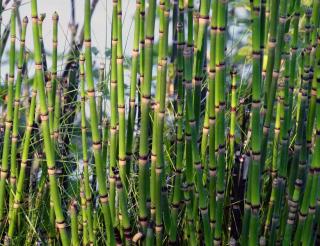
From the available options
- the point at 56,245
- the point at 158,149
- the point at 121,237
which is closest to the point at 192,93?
the point at 158,149

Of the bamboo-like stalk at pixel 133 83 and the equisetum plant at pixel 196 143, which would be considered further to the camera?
the bamboo-like stalk at pixel 133 83

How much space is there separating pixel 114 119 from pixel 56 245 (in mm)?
475

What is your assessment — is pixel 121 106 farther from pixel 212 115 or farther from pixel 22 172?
pixel 22 172

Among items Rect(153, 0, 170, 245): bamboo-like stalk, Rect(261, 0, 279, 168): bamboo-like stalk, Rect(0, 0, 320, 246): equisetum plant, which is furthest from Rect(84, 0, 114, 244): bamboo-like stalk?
Rect(261, 0, 279, 168): bamboo-like stalk

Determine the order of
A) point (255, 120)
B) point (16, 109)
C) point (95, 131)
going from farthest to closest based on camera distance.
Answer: point (16, 109), point (95, 131), point (255, 120)

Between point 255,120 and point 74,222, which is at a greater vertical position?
point 255,120

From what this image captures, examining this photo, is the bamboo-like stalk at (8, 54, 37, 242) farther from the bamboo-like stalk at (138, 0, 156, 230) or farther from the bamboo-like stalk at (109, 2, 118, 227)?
the bamboo-like stalk at (138, 0, 156, 230)

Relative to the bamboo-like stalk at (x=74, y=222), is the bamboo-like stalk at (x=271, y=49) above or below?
above

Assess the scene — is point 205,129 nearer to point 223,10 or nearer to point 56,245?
point 223,10

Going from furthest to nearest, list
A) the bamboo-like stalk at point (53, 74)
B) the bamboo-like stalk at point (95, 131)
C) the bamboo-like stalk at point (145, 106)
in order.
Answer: the bamboo-like stalk at point (53, 74), the bamboo-like stalk at point (95, 131), the bamboo-like stalk at point (145, 106)

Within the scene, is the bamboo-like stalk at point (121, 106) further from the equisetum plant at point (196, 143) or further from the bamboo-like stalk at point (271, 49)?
the bamboo-like stalk at point (271, 49)

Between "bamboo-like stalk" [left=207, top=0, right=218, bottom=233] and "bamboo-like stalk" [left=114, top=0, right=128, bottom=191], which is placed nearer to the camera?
"bamboo-like stalk" [left=207, top=0, right=218, bottom=233]

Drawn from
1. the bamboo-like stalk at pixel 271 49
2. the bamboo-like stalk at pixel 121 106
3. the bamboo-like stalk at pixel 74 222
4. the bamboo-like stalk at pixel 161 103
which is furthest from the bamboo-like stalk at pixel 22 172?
the bamboo-like stalk at pixel 271 49

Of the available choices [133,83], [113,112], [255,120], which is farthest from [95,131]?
[255,120]
